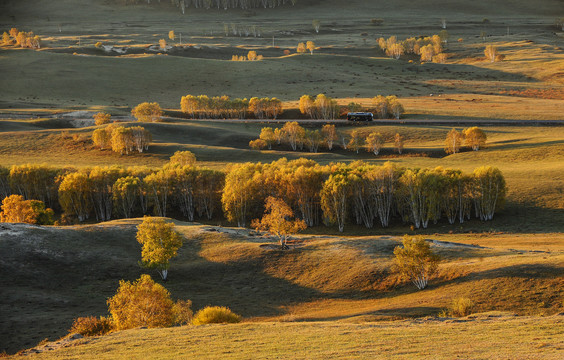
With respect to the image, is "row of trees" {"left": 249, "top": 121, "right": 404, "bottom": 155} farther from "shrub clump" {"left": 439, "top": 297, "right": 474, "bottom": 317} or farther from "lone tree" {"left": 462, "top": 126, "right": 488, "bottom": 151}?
"shrub clump" {"left": 439, "top": 297, "right": 474, "bottom": 317}

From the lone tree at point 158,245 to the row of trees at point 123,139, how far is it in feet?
239

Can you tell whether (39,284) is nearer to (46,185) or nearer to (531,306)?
(531,306)

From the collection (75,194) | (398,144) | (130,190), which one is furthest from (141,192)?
(398,144)

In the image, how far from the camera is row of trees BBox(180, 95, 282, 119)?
6821 inches

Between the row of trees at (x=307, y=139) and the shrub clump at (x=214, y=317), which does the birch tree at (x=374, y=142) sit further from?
the shrub clump at (x=214, y=317)

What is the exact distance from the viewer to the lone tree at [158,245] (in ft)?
213

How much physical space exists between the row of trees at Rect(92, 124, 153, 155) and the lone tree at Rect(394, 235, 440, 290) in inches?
3782

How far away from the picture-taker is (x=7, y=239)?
67.7m

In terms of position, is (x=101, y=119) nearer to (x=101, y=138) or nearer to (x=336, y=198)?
(x=101, y=138)

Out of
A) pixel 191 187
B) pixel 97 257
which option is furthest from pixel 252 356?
pixel 191 187

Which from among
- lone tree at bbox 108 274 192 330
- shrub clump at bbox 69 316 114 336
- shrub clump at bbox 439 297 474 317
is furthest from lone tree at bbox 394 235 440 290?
shrub clump at bbox 69 316 114 336

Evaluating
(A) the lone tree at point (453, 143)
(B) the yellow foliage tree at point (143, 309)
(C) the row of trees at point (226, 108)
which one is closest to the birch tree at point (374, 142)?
(A) the lone tree at point (453, 143)

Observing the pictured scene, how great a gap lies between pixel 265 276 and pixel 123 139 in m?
83.6

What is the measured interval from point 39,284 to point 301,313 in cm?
2929
